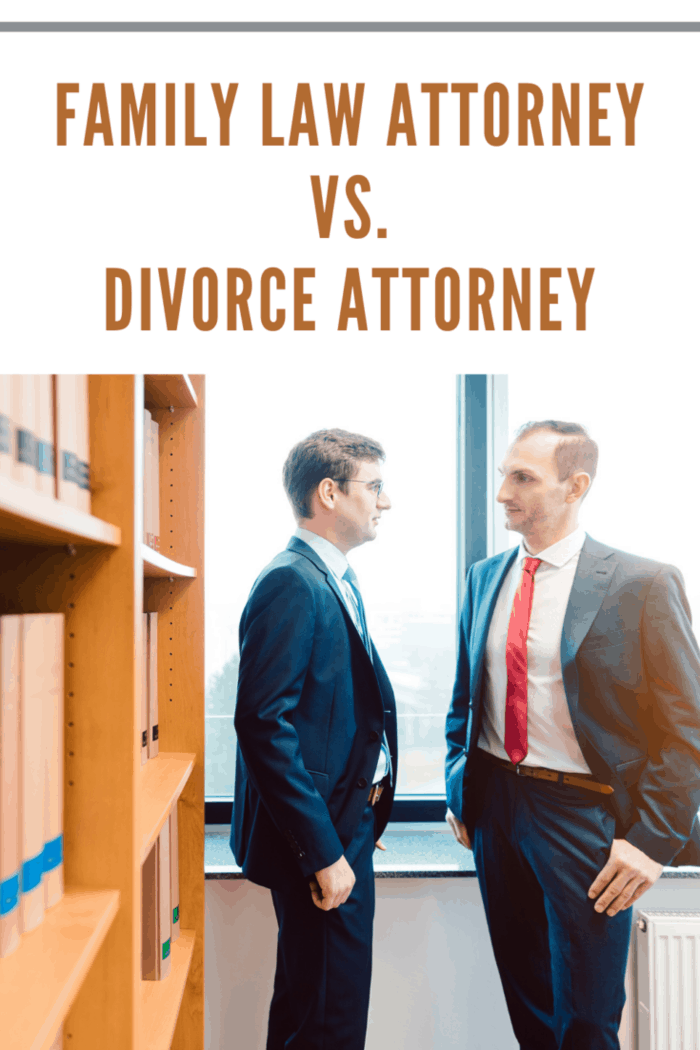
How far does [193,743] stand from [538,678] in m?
0.86

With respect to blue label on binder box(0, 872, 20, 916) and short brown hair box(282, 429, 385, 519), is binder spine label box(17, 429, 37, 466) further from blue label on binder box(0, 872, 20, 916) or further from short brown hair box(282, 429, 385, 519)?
short brown hair box(282, 429, 385, 519)

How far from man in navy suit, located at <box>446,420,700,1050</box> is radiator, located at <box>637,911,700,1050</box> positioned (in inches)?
16.4

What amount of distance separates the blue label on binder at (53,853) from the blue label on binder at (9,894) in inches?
2.3

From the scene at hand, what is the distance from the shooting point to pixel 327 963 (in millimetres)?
1339

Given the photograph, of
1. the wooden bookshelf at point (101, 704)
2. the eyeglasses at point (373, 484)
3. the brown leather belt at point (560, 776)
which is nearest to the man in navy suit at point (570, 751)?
the brown leather belt at point (560, 776)

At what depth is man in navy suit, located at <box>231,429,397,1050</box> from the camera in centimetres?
129

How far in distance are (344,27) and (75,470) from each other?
0.94 meters

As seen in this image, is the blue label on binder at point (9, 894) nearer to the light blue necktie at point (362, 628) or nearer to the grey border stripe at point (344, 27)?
the light blue necktie at point (362, 628)

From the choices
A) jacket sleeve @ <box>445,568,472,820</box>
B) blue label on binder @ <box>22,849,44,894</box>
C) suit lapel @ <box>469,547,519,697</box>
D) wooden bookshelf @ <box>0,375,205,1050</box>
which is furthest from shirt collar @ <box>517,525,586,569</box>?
blue label on binder @ <box>22,849,44,894</box>

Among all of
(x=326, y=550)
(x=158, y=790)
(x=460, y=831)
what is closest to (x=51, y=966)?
(x=158, y=790)

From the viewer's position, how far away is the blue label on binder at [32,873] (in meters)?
0.70

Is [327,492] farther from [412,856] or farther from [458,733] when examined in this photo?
[412,856]

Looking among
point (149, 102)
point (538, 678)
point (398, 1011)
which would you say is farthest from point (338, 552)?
point (398, 1011)

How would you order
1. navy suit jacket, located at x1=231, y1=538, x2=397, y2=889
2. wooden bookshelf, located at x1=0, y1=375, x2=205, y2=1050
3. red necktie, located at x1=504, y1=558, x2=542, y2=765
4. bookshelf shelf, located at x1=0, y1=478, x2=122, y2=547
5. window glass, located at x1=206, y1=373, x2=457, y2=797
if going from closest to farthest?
bookshelf shelf, located at x1=0, y1=478, x2=122, y2=547, wooden bookshelf, located at x1=0, y1=375, x2=205, y2=1050, navy suit jacket, located at x1=231, y1=538, x2=397, y2=889, red necktie, located at x1=504, y1=558, x2=542, y2=765, window glass, located at x1=206, y1=373, x2=457, y2=797
